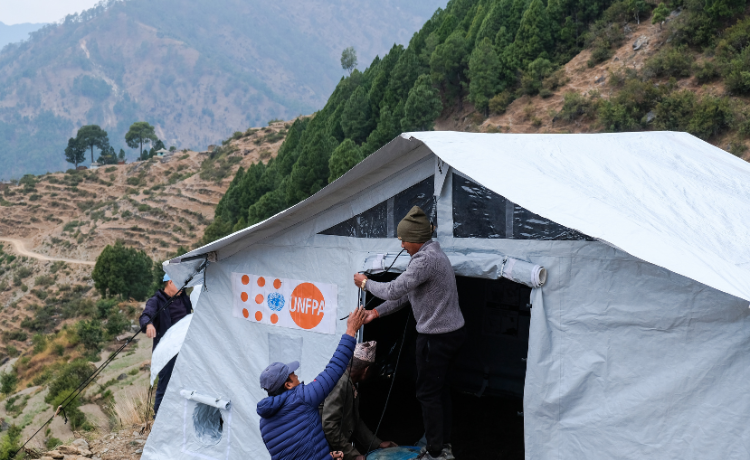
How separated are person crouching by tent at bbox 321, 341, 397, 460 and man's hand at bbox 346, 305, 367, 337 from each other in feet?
1.28

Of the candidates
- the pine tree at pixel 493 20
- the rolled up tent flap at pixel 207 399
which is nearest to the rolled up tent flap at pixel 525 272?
the rolled up tent flap at pixel 207 399

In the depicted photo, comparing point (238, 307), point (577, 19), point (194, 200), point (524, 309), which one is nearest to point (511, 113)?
point (577, 19)

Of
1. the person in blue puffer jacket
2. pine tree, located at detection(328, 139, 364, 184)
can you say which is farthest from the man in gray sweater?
pine tree, located at detection(328, 139, 364, 184)

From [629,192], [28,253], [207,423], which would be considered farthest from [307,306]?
[28,253]

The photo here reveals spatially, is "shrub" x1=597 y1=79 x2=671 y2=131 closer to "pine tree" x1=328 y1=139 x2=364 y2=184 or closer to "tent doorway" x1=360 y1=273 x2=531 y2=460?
"pine tree" x1=328 y1=139 x2=364 y2=184

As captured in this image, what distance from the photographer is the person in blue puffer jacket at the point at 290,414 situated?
127 inches

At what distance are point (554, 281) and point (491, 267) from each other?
37 cm

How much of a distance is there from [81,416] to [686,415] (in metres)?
9.32

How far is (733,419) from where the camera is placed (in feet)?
9.35

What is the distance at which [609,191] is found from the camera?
372 cm

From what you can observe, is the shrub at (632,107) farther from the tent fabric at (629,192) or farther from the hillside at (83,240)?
the hillside at (83,240)

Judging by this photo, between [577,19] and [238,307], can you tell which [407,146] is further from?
[577,19]

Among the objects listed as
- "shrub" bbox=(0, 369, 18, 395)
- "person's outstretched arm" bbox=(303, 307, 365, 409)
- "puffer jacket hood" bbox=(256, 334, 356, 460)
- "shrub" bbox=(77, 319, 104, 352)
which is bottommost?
"shrub" bbox=(0, 369, 18, 395)

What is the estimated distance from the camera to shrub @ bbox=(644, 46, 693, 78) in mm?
20078
